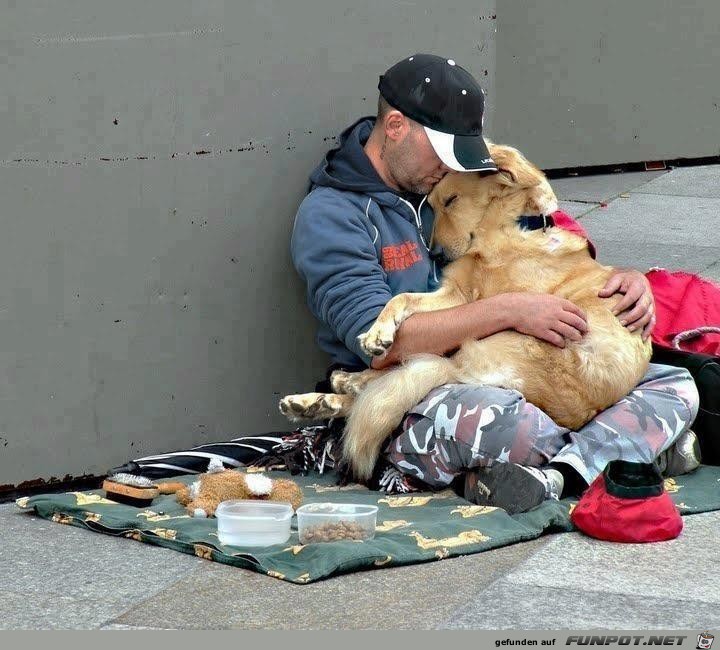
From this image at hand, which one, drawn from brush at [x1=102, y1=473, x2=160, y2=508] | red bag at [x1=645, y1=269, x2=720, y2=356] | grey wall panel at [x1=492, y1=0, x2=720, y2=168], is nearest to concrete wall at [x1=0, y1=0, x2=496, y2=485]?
brush at [x1=102, y1=473, x2=160, y2=508]

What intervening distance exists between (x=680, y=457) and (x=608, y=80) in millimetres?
4933

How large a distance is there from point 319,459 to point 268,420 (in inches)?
17.3

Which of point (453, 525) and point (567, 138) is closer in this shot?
point (453, 525)

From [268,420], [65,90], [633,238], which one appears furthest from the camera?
[633,238]

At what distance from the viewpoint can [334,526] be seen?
3.74 meters

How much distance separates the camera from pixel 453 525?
3.89m

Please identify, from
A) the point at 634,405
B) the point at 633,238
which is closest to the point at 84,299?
the point at 634,405

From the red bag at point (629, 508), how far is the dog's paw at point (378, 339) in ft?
2.73

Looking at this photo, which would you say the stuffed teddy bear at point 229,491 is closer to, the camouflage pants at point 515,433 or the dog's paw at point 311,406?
the dog's paw at point 311,406

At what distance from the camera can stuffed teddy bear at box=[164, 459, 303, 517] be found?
4039 mm

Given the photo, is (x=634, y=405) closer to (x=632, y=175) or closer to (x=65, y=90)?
(x=65, y=90)

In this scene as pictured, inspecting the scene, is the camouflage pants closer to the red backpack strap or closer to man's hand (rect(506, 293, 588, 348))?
man's hand (rect(506, 293, 588, 348))

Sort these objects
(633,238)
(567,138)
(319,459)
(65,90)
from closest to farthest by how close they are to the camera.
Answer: (65,90), (319,459), (633,238), (567,138)

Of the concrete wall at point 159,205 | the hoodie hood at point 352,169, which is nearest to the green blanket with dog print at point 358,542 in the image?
the concrete wall at point 159,205
